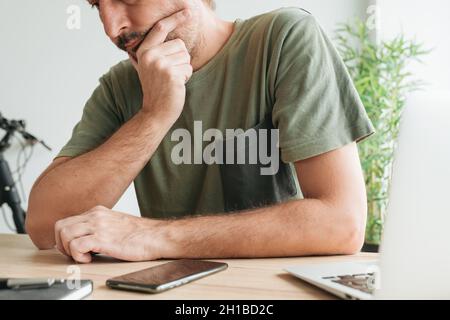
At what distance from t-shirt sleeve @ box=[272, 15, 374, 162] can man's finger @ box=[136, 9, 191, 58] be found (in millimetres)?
269

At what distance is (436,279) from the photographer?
518 millimetres

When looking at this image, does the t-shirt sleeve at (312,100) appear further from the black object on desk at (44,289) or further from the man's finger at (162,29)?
the black object on desk at (44,289)

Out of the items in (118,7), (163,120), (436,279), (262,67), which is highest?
(118,7)

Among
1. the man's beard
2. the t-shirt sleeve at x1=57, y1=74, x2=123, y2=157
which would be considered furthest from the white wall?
the man's beard

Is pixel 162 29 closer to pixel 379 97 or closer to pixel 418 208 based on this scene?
pixel 418 208

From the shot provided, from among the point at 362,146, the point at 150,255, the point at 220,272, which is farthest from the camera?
the point at 362,146

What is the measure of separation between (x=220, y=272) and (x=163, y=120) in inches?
19.9

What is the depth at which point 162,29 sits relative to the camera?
1240mm

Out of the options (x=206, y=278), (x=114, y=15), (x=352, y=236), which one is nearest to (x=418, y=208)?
(x=206, y=278)

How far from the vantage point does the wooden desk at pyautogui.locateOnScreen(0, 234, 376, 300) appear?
0.61 metres

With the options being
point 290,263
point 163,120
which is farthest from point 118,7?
point 290,263

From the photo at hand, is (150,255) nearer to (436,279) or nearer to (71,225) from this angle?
(71,225)

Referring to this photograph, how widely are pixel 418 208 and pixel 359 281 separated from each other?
0.15m

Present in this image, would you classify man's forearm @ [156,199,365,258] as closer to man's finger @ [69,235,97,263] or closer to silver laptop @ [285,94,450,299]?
man's finger @ [69,235,97,263]
